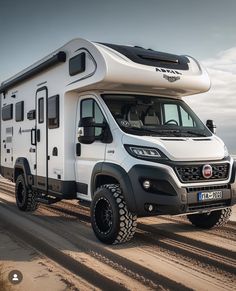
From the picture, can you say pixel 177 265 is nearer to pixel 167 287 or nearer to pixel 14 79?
pixel 167 287

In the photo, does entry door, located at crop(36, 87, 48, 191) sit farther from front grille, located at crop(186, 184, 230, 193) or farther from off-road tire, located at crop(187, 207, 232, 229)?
front grille, located at crop(186, 184, 230, 193)

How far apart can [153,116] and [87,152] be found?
4.26ft

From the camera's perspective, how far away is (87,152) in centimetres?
696

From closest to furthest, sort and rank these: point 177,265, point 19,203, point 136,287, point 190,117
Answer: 1. point 136,287
2. point 177,265
3. point 190,117
4. point 19,203

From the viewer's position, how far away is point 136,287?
438 cm

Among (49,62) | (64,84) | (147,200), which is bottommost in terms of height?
(147,200)

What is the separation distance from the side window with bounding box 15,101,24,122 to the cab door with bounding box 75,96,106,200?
2.89 m

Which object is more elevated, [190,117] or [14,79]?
[14,79]

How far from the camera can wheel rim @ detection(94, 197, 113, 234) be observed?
6191mm

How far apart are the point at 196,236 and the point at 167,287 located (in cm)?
234

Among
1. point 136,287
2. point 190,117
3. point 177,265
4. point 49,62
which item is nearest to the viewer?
point 136,287

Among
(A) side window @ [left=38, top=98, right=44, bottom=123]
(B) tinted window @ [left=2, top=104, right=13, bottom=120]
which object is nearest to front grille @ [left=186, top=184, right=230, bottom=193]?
(A) side window @ [left=38, top=98, right=44, bottom=123]

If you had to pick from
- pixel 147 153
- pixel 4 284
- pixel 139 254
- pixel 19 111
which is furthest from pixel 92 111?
pixel 19 111

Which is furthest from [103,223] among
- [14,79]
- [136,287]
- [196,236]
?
[14,79]
